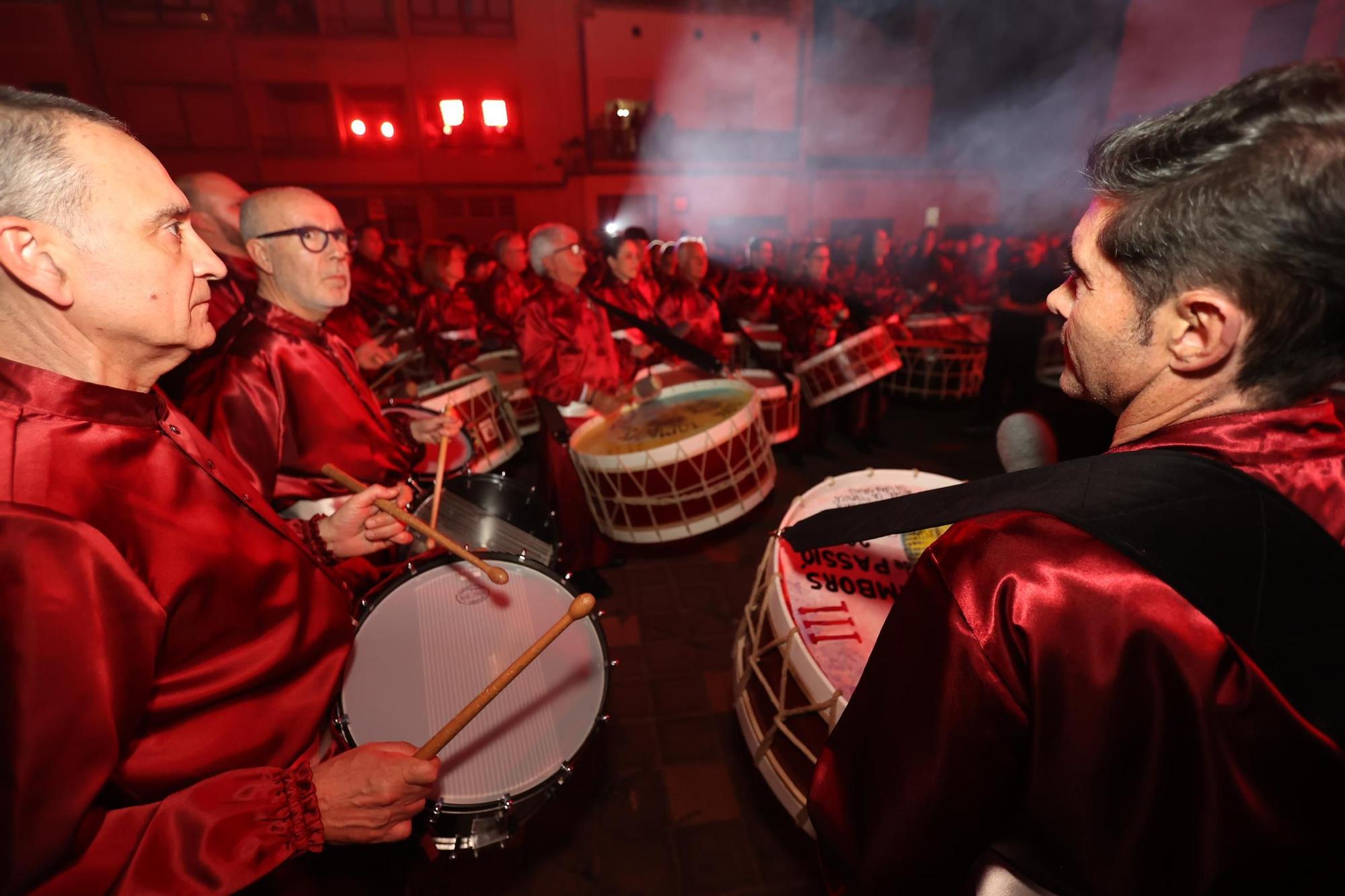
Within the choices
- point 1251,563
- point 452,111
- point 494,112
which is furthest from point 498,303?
point 494,112

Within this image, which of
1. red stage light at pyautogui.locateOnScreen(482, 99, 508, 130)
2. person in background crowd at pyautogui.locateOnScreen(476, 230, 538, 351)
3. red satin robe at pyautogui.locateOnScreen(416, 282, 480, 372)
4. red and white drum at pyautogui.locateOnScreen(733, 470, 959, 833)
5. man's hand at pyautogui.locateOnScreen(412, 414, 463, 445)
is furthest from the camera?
red stage light at pyautogui.locateOnScreen(482, 99, 508, 130)

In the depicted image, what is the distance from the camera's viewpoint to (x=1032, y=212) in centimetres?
1554

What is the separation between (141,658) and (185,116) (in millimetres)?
22434

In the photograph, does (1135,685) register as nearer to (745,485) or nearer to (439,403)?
(745,485)

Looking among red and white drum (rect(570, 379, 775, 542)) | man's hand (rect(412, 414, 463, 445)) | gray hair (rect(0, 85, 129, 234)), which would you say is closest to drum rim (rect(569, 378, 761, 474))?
red and white drum (rect(570, 379, 775, 542))

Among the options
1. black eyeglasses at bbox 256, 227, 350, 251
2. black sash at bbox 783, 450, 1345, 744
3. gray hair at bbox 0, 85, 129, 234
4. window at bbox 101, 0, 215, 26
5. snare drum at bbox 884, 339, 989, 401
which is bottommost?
snare drum at bbox 884, 339, 989, 401

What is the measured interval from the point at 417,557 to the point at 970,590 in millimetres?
1695

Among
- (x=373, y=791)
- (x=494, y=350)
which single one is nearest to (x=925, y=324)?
(x=494, y=350)

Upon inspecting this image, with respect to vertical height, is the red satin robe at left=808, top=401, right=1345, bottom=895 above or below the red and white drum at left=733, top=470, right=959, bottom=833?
above

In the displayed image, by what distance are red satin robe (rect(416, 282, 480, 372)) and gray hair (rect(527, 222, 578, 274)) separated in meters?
2.75

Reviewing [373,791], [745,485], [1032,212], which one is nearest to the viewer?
[373,791]

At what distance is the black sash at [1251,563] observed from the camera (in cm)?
83

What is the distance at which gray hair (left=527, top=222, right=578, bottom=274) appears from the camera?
446 cm

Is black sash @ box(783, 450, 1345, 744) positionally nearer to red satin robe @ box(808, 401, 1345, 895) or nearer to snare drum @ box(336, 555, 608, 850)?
red satin robe @ box(808, 401, 1345, 895)
